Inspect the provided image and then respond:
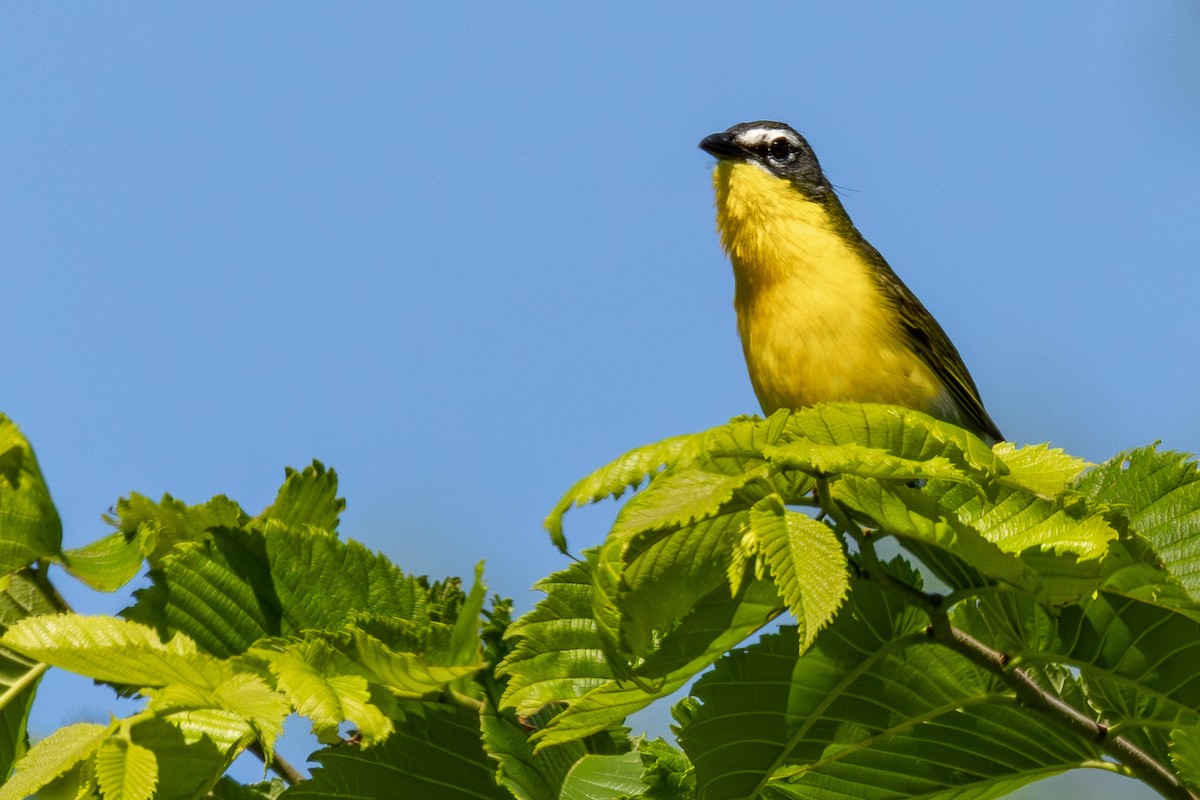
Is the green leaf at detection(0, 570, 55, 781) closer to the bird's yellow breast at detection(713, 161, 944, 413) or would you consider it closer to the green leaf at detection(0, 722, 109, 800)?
the green leaf at detection(0, 722, 109, 800)

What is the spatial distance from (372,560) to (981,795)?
1317mm

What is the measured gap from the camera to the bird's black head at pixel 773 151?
6652 millimetres

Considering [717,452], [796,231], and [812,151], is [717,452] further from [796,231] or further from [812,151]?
[812,151]

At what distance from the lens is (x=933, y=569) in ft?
7.23

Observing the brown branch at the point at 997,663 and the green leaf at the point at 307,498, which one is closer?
the brown branch at the point at 997,663

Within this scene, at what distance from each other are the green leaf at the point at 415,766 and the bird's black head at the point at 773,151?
178 inches

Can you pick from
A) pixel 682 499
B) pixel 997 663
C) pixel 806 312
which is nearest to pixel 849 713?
pixel 997 663

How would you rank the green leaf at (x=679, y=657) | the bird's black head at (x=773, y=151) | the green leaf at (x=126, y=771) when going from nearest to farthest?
the green leaf at (x=126, y=771) → the green leaf at (x=679, y=657) → the bird's black head at (x=773, y=151)

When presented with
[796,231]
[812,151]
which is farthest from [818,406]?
[812,151]

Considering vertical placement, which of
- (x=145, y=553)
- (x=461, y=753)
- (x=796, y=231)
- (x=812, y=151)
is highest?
(x=812, y=151)

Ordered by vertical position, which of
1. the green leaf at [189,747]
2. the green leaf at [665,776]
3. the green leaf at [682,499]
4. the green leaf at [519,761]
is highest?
the green leaf at [682,499]

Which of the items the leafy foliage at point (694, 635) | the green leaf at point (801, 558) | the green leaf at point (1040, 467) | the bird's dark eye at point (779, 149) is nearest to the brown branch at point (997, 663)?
the leafy foliage at point (694, 635)

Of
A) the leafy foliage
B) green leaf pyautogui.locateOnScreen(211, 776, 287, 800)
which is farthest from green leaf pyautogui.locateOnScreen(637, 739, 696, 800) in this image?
green leaf pyautogui.locateOnScreen(211, 776, 287, 800)

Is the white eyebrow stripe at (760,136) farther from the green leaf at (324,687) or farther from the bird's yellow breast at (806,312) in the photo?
the green leaf at (324,687)
